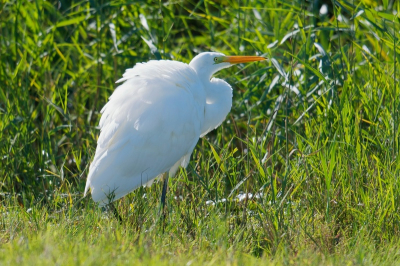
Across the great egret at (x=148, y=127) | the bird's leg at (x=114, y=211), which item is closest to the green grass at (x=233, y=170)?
the bird's leg at (x=114, y=211)

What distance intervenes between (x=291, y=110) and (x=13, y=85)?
2.02 m

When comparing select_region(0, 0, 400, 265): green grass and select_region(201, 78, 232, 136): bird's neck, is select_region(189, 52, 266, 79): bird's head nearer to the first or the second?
select_region(201, 78, 232, 136): bird's neck

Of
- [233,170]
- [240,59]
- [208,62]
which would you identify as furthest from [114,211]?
[240,59]

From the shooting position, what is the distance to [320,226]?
305cm

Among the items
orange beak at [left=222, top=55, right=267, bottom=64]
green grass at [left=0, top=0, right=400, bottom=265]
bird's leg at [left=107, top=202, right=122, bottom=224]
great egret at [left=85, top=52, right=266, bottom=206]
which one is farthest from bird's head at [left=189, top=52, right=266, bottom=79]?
bird's leg at [left=107, top=202, right=122, bottom=224]

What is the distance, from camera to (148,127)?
341 centimetres

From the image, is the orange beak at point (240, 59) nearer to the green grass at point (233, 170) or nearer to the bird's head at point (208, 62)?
the bird's head at point (208, 62)

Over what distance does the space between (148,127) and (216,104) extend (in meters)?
0.52

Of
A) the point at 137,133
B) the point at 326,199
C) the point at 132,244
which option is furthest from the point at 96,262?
the point at 326,199

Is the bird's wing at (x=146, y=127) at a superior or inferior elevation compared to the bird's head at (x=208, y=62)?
inferior

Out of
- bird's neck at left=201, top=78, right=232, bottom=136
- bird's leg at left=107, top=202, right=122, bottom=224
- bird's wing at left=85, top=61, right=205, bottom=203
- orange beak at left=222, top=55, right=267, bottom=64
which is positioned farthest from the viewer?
orange beak at left=222, top=55, right=267, bottom=64

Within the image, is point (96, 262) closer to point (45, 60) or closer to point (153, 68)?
point (153, 68)

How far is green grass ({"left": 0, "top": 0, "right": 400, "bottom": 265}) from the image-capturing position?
272cm

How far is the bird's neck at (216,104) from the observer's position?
371cm
